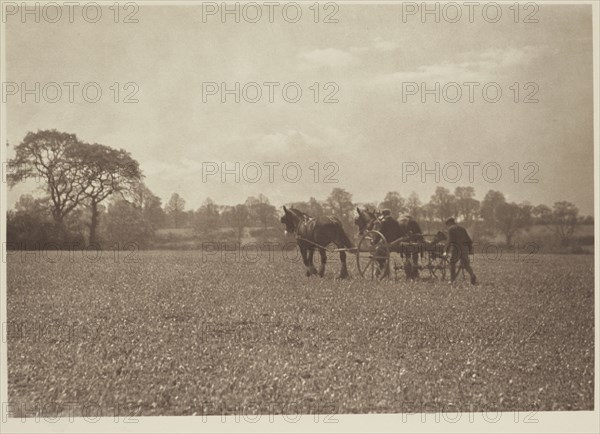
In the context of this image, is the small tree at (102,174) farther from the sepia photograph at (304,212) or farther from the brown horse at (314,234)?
the brown horse at (314,234)

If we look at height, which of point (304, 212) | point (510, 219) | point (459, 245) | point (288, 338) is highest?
point (304, 212)

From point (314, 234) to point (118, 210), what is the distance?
1.87m

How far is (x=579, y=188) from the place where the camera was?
20.4ft

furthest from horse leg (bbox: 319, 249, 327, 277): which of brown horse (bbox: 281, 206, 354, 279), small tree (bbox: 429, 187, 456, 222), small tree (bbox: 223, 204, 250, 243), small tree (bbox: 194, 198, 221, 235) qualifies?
small tree (bbox: 429, 187, 456, 222)

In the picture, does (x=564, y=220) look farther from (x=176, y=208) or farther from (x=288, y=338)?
(x=176, y=208)

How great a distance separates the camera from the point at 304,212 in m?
5.98

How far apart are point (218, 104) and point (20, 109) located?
188 cm

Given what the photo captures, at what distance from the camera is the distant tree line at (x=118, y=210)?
5.89 m

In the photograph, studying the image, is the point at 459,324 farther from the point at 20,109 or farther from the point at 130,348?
the point at 20,109

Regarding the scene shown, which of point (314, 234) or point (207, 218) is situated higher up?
point (207, 218)

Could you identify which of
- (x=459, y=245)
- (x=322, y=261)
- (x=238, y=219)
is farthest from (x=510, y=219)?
(x=238, y=219)

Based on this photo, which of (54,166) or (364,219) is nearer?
(54,166)

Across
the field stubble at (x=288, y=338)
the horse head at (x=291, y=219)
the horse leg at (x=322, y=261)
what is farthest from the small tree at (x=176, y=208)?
the horse leg at (x=322, y=261)

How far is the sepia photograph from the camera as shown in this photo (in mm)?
5785
